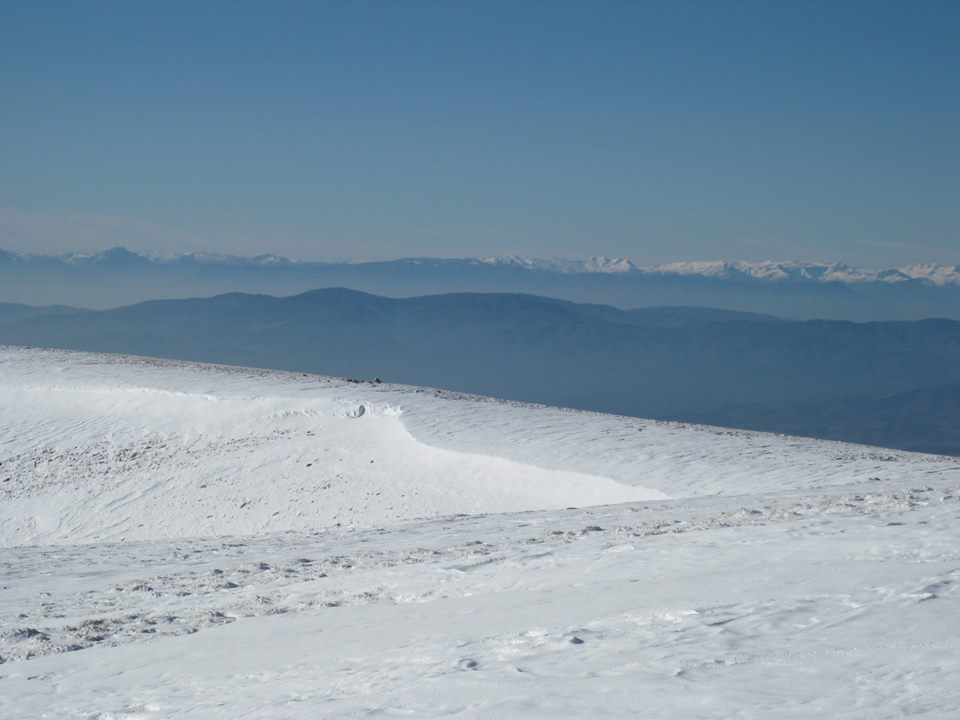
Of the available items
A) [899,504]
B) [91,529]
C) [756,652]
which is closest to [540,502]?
[899,504]

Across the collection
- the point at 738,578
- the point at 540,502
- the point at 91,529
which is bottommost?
the point at 91,529

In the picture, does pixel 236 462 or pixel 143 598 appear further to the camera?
pixel 236 462

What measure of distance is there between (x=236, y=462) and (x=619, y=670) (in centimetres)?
2018

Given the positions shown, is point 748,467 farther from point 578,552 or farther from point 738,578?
point 738,578

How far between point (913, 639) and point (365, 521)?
1599cm

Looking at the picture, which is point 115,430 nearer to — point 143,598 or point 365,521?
point 365,521

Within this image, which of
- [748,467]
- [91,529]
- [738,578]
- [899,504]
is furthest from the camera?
[91,529]

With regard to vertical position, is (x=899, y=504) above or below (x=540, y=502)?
above

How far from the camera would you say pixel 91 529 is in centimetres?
2389

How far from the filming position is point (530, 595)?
32.3 ft

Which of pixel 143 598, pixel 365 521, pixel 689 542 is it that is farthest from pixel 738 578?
pixel 365 521

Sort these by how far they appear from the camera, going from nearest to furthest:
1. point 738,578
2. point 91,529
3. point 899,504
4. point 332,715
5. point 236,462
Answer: point 332,715
point 738,578
point 899,504
point 91,529
point 236,462

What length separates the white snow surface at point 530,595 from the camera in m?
7.05

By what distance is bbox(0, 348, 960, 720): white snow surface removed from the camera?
23.1ft
